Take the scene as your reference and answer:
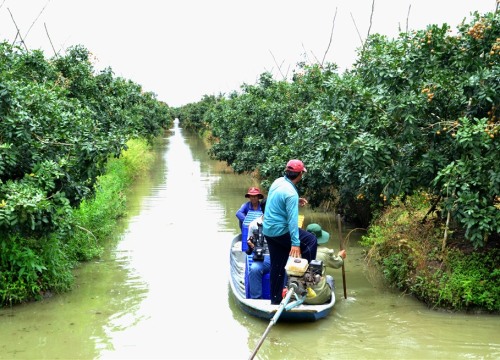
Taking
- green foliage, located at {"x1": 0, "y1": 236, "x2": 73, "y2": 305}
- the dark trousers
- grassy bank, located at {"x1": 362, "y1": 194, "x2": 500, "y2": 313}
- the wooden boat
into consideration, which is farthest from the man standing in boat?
green foliage, located at {"x1": 0, "y1": 236, "x2": 73, "y2": 305}

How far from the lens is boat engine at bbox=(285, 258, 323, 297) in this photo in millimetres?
5934

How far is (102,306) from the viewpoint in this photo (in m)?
7.44

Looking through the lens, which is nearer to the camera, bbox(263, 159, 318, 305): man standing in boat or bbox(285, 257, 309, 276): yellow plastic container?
bbox(285, 257, 309, 276): yellow plastic container

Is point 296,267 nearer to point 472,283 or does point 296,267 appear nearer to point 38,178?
point 472,283

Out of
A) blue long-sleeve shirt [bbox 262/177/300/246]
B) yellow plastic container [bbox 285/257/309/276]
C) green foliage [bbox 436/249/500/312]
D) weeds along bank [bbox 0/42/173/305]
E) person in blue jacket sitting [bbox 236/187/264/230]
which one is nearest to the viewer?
yellow plastic container [bbox 285/257/309/276]

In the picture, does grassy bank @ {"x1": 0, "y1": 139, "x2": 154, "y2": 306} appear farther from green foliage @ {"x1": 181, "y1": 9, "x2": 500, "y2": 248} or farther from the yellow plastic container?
green foliage @ {"x1": 181, "y1": 9, "x2": 500, "y2": 248}

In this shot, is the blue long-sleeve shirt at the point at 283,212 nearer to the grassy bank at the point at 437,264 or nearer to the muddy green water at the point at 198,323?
the muddy green water at the point at 198,323

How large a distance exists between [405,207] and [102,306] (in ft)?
16.8

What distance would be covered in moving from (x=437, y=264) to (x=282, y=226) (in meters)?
2.47

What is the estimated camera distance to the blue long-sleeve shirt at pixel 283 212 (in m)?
6.13

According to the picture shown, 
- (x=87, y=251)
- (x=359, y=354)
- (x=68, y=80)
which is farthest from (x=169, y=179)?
(x=359, y=354)

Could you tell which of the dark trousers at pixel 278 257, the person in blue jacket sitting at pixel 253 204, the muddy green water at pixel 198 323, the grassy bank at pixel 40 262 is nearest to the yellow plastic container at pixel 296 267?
the dark trousers at pixel 278 257

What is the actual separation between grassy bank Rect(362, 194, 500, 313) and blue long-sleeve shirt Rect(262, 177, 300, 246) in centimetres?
222

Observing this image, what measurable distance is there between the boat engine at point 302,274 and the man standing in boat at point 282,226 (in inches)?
7.0
